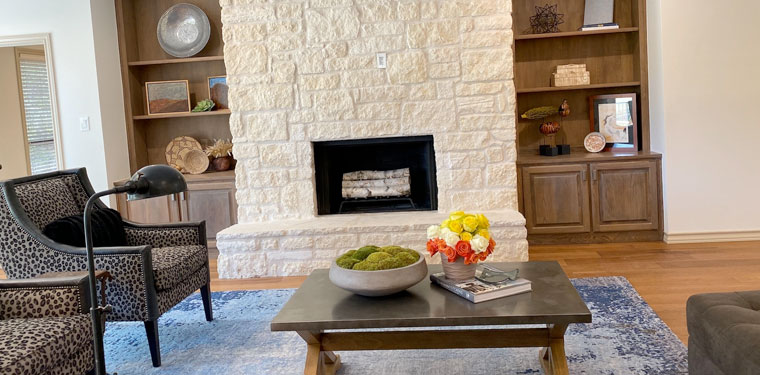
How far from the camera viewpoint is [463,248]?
110 inches

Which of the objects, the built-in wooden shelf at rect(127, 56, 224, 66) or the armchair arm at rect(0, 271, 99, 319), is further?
the built-in wooden shelf at rect(127, 56, 224, 66)

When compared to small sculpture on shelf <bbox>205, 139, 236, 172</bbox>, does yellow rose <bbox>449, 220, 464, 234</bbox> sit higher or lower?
lower

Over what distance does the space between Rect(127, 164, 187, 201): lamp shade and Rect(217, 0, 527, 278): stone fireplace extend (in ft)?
9.16

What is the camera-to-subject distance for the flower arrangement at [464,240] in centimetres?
280

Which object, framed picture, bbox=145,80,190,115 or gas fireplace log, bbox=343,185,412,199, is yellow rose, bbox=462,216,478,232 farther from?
framed picture, bbox=145,80,190,115

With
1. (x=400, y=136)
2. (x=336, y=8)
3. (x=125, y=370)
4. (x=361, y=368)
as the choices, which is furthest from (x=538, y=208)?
(x=125, y=370)

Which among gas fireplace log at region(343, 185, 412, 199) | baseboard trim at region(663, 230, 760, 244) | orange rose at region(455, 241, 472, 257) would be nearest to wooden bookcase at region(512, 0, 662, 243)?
baseboard trim at region(663, 230, 760, 244)

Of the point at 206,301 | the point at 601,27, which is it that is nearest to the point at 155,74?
the point at 206,301

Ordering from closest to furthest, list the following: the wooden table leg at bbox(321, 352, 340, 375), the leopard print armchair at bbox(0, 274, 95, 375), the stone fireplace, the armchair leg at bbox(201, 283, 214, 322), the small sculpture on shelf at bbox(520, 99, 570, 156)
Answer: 1. the leopard print armchair at bbox(0, 274, 95, 375)
2. the wooden table leg at bbox(321, 352, 340, 375)
3. the armchair leg at bbox(201, 283, 214, 322)
4. the stone fireplace
5. the small sculpture on shelf at bbox(520, 99, 570, 156)

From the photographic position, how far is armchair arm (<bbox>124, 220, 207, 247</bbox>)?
13.5 ft

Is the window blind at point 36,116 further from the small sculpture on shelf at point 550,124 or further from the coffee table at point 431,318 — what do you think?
the coffee table at point 431,318

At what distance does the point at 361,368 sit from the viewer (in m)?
3.23

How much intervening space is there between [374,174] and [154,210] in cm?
181

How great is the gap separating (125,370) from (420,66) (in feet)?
9.27
